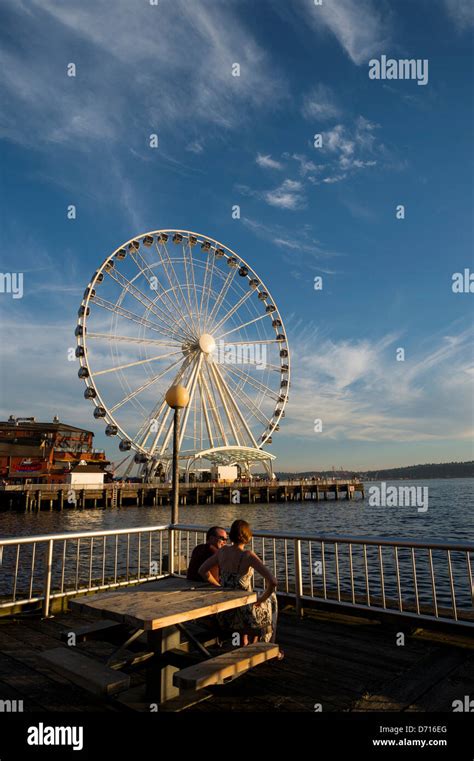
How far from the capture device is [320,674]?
405cm

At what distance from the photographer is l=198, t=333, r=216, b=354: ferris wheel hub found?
136 feet

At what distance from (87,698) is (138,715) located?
20.9 inches

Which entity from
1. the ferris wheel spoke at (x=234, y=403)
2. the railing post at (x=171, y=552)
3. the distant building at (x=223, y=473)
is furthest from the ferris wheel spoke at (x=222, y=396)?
the railing post at (x=171, y=552)

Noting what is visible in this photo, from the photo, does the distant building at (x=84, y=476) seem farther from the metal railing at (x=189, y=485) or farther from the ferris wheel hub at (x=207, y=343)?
the ferris wheel hub at (x=207, y=343)

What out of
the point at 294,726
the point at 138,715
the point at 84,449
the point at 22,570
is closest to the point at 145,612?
the point at 138,715

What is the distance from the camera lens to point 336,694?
12.1ft

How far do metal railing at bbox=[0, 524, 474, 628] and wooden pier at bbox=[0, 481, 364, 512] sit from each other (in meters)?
24.0

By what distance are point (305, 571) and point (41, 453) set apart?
48.0m

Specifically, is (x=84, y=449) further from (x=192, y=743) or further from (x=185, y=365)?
(x=192, y=743)

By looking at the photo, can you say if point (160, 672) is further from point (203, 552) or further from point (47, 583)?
point (47, 583)

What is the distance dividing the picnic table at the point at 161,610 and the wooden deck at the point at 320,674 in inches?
11.4

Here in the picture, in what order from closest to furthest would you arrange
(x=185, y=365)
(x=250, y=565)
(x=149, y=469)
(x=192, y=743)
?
(x=192, y=743), (x=250, y=565), (x=185, y=365), (x=149, y=469)

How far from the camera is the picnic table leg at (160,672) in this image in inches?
138

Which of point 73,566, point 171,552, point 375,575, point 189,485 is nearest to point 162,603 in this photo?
point 171,552
